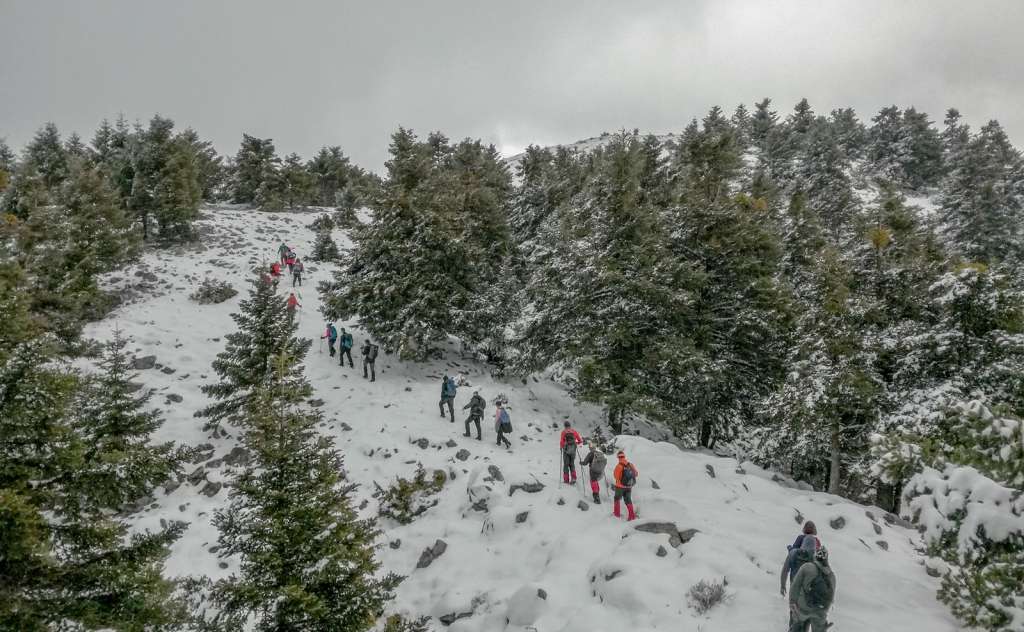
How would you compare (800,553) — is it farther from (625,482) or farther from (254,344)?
(254,344)

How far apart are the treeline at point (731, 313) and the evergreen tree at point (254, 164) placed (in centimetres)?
3776

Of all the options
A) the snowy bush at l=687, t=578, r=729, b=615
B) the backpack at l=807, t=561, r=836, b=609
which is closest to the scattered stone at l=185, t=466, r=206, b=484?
the snowy bush at l=687, t=578, r=729, b=615

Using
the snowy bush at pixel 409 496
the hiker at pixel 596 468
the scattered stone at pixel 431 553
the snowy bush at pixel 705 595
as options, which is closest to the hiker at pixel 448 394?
the snowy bush at pixel 409 496

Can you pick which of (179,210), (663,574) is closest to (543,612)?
(663,574)

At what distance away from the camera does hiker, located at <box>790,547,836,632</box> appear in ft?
23.0

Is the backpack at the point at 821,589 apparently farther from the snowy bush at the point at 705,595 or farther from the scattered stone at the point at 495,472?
the scattered stone at the point at 495,472

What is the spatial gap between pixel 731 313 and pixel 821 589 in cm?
1491

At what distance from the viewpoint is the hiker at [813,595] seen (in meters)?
7.00

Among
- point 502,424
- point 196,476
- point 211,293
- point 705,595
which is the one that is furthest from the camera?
point 211,293

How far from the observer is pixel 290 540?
25.0 ft

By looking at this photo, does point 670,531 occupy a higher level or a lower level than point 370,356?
lower

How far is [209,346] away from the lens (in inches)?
995

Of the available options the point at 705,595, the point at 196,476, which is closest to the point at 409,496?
the point at 196,476

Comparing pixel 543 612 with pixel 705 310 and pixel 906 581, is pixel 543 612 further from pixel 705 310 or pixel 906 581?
pixel 705 310
